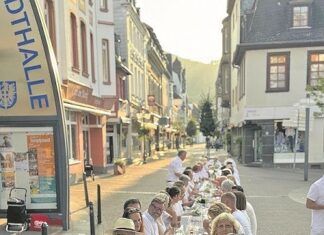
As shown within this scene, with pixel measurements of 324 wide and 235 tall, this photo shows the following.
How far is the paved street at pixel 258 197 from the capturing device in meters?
8.82

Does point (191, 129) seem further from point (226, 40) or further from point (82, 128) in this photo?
point (82, 128)

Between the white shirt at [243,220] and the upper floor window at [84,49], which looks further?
the upper floor window at [84,49]

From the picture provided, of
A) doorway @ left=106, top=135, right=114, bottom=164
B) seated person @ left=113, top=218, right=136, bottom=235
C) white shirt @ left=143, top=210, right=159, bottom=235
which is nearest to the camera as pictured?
seated person @ left=113, top=218, right=136, bottom=235

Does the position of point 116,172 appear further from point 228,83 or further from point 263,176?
point 228,83

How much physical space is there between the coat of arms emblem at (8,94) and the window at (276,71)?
59.8 ft

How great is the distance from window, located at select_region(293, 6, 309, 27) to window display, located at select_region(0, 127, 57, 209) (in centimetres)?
2040

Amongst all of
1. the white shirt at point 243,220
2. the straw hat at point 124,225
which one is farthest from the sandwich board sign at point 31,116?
the straw hat at point 124,225

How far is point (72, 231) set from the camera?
25.7 ft

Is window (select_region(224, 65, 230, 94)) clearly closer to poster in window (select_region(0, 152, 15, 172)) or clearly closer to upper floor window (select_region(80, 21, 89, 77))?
upper floor window (select_region(80, 21, 89, 77))

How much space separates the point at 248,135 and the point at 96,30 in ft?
40.7

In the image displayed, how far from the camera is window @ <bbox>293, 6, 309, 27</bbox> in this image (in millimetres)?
23516

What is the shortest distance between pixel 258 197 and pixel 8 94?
9115 mm

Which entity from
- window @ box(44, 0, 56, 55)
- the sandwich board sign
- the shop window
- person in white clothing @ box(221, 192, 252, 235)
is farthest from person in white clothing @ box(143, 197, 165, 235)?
the shop window

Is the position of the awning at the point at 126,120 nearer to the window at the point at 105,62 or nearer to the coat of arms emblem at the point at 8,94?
the window at the point at 105,62
